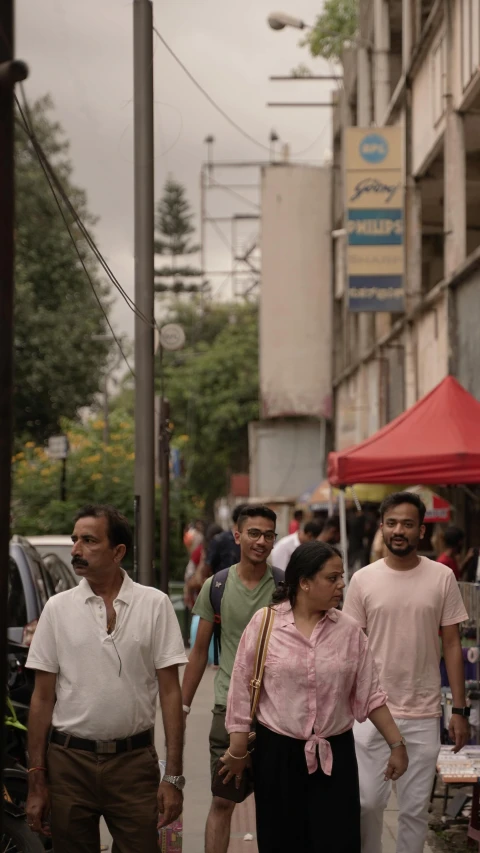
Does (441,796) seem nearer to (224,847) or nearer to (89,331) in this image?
(224,847)

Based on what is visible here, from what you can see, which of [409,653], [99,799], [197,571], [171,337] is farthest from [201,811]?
[197,571]

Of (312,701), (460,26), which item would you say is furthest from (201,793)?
(460,26)

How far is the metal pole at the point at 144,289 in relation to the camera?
9.97 meters

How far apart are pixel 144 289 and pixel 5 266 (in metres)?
7.04

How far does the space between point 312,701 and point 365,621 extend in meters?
1.59

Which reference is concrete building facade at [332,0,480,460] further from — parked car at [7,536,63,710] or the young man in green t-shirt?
the young man in green t-shirt

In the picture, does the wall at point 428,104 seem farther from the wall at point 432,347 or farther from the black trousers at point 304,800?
the black trousers at point 304,800

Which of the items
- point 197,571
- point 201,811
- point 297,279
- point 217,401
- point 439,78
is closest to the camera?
point 201,811

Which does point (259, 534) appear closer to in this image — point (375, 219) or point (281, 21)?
point (375, 219)

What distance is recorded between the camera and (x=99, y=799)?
196 inches

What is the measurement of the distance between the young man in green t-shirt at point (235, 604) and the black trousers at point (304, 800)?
1450 millimetres

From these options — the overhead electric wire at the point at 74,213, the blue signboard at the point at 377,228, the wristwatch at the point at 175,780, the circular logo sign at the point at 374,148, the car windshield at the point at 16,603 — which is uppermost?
the circular logo sign at the point at 374,148

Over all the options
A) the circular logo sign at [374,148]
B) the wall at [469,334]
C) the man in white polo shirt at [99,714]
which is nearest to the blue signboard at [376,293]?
the circular logo sign at [374,148]

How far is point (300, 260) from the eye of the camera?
36.5 m
